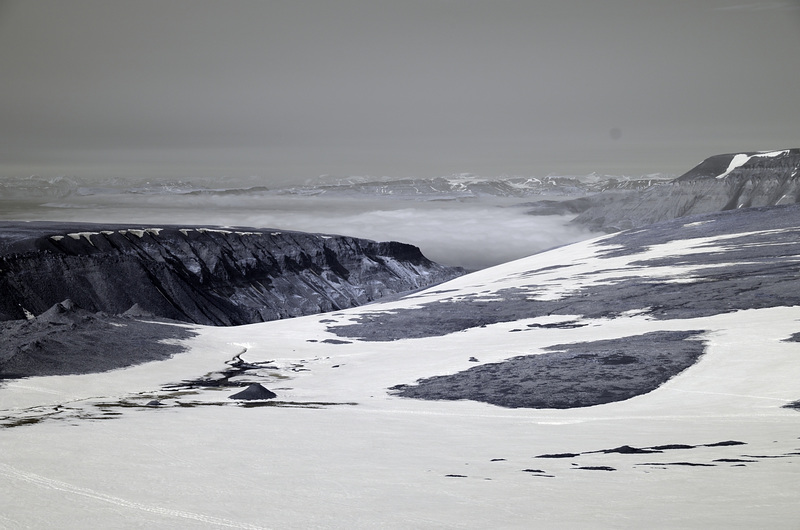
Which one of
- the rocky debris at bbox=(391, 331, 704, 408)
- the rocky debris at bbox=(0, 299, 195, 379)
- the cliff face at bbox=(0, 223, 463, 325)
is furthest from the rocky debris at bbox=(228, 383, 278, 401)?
the cliff face at bbox=(0, 223, 463, 325)

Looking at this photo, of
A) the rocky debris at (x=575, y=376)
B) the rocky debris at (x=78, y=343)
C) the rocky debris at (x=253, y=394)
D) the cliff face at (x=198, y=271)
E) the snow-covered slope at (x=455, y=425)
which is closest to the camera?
the snow-covered slope at (x=455, y=425)

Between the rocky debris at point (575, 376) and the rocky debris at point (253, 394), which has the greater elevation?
the rocky debris at point (575, 376)

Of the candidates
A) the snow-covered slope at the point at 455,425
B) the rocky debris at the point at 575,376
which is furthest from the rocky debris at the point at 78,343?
the rocky debris at the point at 575,376

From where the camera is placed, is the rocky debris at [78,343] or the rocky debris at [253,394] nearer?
the rocky debris at [253,394]

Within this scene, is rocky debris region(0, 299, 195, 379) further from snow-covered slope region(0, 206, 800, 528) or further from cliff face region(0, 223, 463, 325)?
cliff face region(0, 223, 463, 325)

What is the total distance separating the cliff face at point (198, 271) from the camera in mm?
87438

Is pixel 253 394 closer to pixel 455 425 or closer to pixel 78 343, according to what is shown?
pixel 455 425

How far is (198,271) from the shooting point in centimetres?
11269

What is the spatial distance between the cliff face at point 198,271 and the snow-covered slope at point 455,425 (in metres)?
38.1

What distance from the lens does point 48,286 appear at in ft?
282

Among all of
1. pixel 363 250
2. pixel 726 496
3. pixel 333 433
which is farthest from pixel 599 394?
pixel 363 250

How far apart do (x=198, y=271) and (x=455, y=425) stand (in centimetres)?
9322

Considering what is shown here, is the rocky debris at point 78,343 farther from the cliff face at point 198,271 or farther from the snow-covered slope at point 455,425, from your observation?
the cliff face at point 198,271

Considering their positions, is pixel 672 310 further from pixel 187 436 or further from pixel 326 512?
pixel 326 512
